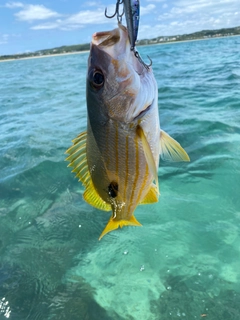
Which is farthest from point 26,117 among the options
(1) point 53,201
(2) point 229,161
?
(2) point 229,161

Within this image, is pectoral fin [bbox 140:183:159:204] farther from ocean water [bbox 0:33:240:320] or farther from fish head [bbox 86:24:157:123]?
ocean water [bbox 0:33:240:320]

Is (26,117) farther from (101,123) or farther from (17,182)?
(101,123)

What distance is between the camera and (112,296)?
14.1ft

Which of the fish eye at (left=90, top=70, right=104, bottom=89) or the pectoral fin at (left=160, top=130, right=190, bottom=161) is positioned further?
the pectoral fin at (left=160, top=130, right=190, bottom=161)

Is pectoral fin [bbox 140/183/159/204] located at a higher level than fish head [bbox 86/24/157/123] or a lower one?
lower

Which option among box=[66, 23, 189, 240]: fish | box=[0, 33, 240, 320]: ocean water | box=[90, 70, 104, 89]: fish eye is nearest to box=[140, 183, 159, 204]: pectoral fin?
box=[66, 23, 189, 240]: fish

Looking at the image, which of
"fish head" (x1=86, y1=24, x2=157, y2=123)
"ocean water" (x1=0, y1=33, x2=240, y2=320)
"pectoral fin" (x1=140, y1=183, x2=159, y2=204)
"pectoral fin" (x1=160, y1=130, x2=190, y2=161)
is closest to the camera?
"fish head" (x1=86, y1=24, x2=157, y2=123)

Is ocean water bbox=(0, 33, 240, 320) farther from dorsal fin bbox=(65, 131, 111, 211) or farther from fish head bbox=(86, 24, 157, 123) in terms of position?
fish head bbox=(86, 24, 157, 123)

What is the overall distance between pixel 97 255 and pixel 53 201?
1.87 meters

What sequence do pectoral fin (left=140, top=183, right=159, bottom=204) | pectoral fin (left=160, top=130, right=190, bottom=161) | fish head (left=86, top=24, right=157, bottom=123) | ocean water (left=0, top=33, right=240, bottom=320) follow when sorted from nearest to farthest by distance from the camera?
fish head (left=86, top=24, right=157, bottom=123)
pectoral fin (left=160, top=130, right=190, bottom=161)
pectoral fin (left=140, top=183, right=159, bottom=204)
ocean water (left=0, top=33, right=240, bottom=320)

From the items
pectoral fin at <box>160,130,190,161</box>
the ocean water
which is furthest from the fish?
the ocean water

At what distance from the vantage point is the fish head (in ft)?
6.11

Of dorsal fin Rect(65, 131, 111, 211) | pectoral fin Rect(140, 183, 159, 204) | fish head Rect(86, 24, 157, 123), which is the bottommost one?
pectoral fin Rect(140, 183, 159, 204)

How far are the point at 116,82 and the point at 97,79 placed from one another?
110mm
